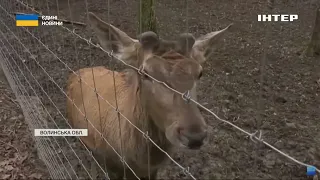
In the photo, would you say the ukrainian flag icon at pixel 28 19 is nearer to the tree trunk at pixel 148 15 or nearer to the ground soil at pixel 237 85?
the ground soil at pixel 237 85

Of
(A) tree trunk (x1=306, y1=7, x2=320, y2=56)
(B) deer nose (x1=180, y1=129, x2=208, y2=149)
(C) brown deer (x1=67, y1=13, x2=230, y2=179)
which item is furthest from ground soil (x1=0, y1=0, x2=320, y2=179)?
(B) deer nose (x1=180, y1=129, x2=208, y2=149)

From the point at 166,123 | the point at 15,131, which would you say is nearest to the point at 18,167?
the point at 15,131

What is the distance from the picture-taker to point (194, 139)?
7.88ft

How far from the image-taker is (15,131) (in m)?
5.47

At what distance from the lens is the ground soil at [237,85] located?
4.63 m

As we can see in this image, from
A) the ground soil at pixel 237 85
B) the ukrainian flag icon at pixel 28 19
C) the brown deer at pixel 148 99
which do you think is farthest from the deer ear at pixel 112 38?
the ukrainian flag icon at pixel 28 19

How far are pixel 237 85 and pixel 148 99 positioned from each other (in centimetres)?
359

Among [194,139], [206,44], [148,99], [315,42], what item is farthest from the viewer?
[315,42]

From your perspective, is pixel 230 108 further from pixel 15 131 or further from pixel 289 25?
pixel 289 25

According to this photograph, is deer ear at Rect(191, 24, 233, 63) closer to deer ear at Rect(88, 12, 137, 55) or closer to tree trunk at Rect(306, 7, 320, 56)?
deer ear at Rect(88, 12, 137, 55)

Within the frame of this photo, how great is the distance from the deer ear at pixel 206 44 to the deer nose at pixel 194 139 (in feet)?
3.02
